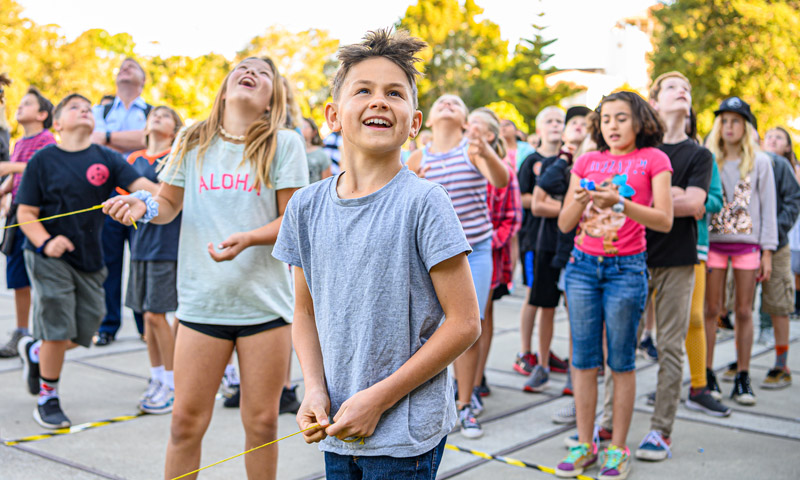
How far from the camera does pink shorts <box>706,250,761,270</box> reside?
5.57 meters

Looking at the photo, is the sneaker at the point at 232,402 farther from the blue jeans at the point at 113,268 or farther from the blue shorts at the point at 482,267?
the blue jeans at the point at 113,268

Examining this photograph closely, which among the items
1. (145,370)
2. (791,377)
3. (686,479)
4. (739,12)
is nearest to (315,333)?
(686,479)

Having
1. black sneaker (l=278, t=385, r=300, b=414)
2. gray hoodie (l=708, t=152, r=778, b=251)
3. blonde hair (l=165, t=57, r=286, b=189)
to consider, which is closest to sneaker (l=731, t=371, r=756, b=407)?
gray hoodie (l=708, t=152, r=778, b=251)

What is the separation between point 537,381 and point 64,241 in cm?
346

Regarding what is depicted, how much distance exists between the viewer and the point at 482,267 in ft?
15.6

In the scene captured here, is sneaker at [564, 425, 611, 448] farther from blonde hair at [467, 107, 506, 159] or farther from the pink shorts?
blonde hair at [467, 107, 506, 159]

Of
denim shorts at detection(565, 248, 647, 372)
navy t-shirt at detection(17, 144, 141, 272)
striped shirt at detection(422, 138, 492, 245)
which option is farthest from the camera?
striped shirt at detection(422, 138, 492, 245)

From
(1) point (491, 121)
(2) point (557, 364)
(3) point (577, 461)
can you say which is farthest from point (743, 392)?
(1) point (491, 121)

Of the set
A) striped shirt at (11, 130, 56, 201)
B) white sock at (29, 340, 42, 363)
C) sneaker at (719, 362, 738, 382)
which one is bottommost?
sneaker at (719, 362, 738, 382)

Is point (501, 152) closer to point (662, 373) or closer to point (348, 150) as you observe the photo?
point (662, 373)

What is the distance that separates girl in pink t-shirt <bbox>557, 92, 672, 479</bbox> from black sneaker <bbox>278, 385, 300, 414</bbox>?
6.23ft

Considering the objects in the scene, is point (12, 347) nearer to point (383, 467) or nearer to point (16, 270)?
point (16, 270)

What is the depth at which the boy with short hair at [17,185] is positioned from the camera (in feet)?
20.3

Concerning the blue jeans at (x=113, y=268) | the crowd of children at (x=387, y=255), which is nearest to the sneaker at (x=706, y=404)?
the crowd of children at (x=387, y=255)
